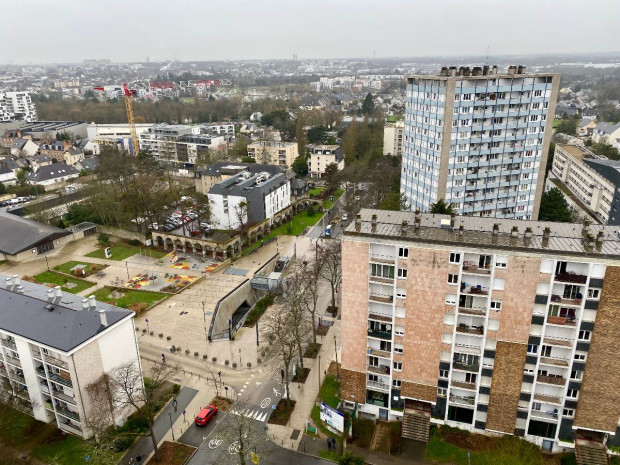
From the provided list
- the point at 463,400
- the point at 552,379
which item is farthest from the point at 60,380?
the point at 552,379

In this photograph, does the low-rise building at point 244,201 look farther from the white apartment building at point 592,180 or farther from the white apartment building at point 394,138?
the white apartment building at point 592,180

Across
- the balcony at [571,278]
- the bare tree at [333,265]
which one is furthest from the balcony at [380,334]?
the bare tree at [333,265]

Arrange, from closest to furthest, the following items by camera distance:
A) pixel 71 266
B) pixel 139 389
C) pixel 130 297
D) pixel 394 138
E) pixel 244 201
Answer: pixel 139 389, pixel 130 297, pixel 71 266, pixel 244 201, pixel 394 138

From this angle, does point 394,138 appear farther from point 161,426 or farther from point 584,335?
point 161,426

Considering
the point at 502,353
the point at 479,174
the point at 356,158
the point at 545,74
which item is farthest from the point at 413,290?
the point at 356,158

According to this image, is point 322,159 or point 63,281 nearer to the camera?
point 63,281

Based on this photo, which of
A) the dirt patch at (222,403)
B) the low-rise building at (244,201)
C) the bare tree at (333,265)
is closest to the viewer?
the dirt patch at (222,403)
